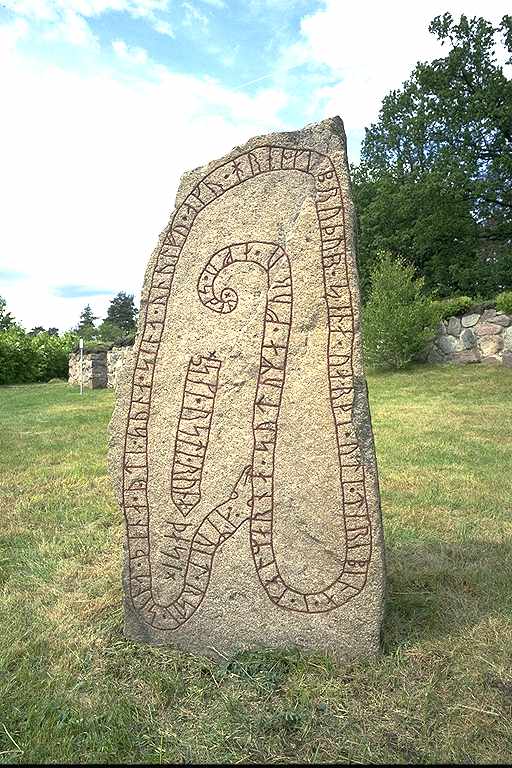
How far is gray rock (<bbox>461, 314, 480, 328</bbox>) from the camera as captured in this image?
42.8 ft

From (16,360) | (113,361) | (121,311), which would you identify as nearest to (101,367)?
(113,361)

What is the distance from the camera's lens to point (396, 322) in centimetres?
1289

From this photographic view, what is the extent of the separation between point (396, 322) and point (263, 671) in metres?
10.9

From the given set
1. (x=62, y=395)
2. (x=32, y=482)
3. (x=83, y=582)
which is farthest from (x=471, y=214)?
(x=83, y=582)

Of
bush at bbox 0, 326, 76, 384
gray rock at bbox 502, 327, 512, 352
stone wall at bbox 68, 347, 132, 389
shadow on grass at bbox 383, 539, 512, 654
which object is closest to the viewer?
shadow on grass at bbox 383, 539, 512, 654

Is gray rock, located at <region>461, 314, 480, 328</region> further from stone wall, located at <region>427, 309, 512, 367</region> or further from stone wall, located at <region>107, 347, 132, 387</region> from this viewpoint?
stone wall, located at <region>107, 347, 132, 387</region>

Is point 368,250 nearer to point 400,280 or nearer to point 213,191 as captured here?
point 400,280

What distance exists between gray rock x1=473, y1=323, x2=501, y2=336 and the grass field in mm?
8542

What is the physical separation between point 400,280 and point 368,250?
38.5ft

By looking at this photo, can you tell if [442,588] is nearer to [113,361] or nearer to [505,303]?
[505,303]

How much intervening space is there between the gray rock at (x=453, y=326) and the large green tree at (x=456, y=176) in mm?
8535

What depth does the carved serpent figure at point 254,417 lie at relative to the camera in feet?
8.91

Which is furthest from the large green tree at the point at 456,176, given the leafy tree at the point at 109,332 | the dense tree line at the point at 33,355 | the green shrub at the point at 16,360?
the leafy tree at the point at 109,332

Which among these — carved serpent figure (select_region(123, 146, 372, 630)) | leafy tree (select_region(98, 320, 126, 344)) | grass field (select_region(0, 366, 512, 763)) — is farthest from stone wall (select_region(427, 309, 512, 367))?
leafy tree (select_region(98, 320, 126, 344))
